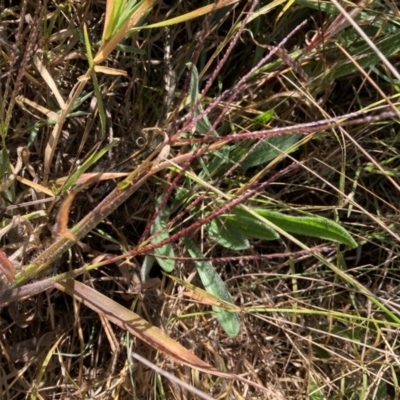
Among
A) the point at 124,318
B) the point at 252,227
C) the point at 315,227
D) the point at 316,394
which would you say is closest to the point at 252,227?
the point at 252,227

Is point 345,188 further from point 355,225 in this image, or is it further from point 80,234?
point 80,234

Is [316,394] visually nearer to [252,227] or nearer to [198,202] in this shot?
[252,227]

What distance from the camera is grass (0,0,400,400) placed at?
1044 mm

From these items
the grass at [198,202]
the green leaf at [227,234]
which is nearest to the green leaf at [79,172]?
the grass at [198,202]

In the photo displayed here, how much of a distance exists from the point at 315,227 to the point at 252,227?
12cm

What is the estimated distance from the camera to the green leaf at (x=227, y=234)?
109 centimetres

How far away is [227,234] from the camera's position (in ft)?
3.60

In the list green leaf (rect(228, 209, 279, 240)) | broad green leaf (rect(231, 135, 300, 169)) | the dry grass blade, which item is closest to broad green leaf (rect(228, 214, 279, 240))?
green leaf (rect(228, 209, 279, 240))

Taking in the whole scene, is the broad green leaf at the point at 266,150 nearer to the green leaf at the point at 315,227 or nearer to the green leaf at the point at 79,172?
the green leaf at the point at 315,227

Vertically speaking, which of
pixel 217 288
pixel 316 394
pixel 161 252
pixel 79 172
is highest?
pixel 79 172

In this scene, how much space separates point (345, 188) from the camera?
1.24 metres

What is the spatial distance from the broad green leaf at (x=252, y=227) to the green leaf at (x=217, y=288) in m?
0.10

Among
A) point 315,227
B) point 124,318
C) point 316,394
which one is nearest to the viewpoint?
point 124,318

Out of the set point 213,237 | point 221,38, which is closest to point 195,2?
point 221,38
